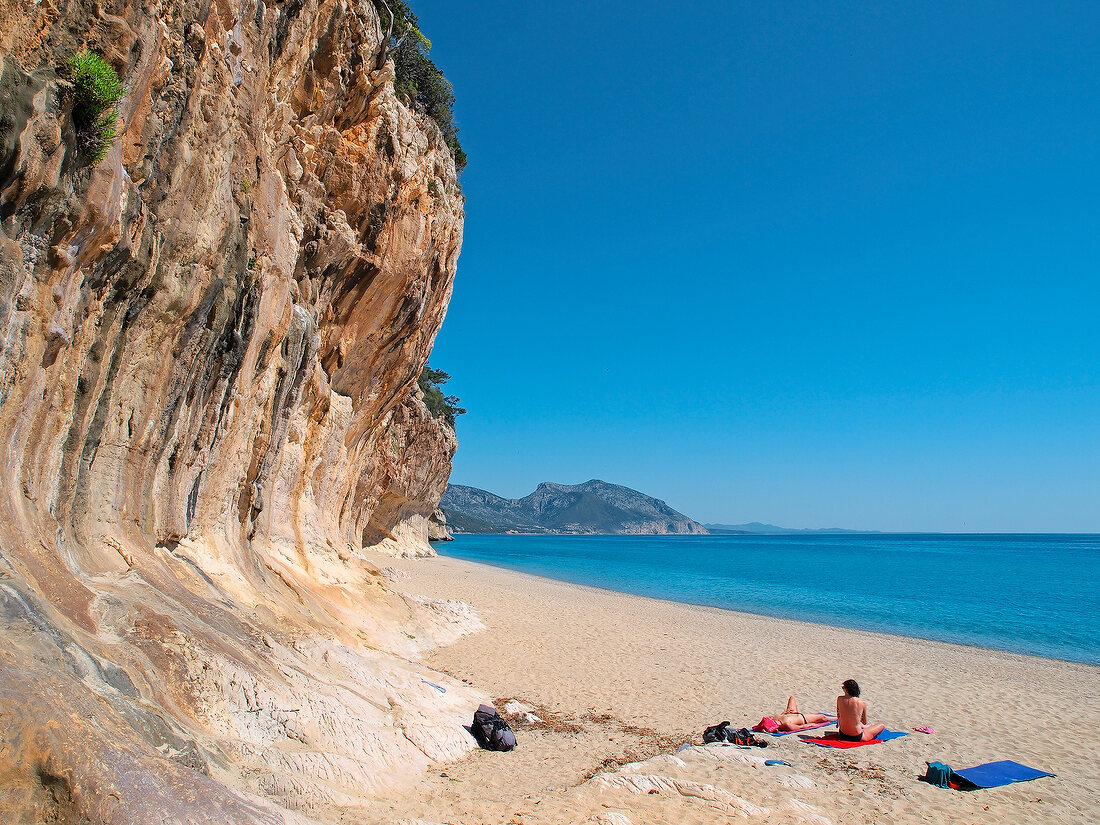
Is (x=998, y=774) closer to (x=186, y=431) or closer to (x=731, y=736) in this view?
(x=731, y=736)

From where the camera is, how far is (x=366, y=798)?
5.48 metres

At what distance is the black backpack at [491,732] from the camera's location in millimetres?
7551

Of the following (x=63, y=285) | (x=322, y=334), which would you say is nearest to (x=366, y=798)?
(x=63, y=285)

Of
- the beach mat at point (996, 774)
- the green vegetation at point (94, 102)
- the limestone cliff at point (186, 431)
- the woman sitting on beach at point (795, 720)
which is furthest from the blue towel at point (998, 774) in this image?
the green vegetation at point (94, 102)

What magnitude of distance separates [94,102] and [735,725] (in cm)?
1129

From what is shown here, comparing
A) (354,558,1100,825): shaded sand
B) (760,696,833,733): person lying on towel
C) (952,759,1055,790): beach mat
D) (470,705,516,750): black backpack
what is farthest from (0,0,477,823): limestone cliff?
(952,759,1055,790): beach mat

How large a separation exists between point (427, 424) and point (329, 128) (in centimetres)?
3057

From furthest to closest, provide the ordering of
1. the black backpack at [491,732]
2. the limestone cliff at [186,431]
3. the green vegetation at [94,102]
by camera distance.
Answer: the black backpack at [491,732], the green vegetation at [94,102], the limestone cliff at [186,431]

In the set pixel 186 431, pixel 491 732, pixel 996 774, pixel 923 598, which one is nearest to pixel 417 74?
pixel 186 431

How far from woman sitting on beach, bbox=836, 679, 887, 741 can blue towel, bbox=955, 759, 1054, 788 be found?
1226mm

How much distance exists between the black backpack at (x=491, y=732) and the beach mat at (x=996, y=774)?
5.53m

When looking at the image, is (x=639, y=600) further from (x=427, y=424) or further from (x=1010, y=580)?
(x=1010, y=580)

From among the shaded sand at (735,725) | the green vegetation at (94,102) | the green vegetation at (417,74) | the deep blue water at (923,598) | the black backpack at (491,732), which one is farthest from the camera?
the deep blue water at (923,598)

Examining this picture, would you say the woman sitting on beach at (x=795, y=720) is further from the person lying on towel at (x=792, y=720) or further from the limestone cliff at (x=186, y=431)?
the limestone cliff at (x=186, y=431)
